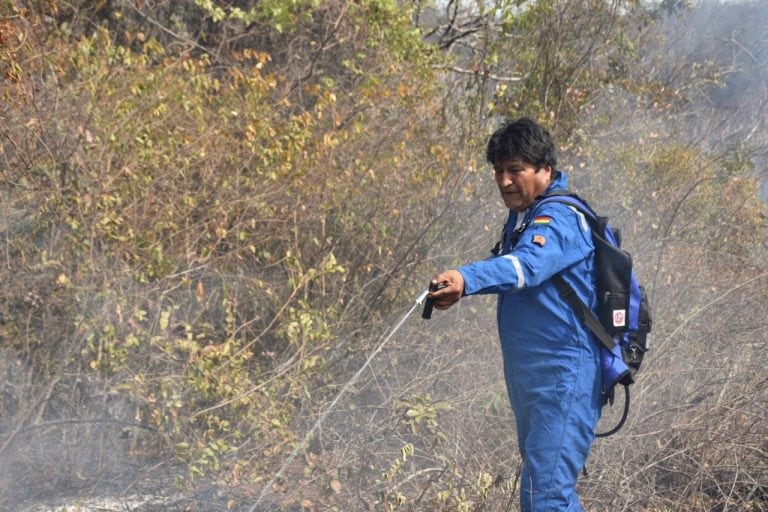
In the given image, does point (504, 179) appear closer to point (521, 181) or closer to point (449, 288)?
point (521, 181)

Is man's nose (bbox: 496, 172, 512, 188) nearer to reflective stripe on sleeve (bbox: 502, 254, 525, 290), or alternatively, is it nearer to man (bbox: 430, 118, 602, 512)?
man (bbox: 430, 118, 602, 512)

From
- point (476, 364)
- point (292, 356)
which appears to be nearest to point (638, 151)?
point (476, 364)

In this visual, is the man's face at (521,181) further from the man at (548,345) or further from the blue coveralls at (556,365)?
the blue coveralls at (556,365)

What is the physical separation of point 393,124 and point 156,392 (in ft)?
8.07

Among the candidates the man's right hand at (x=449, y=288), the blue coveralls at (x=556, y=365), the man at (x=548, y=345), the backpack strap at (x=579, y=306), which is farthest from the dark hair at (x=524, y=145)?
the man's right hand at (x=449, y=288)

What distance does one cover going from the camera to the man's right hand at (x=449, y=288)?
2871 millimetres

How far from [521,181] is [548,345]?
1.96 feet

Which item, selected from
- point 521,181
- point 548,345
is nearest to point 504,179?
point 521,181

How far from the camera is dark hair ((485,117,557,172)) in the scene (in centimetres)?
326

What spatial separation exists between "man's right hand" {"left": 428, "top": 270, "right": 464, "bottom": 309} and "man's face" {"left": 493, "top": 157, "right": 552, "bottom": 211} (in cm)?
56

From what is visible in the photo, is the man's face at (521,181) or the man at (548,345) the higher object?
the man's face at (521,181)

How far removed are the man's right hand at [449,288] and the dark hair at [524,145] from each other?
2.00ft

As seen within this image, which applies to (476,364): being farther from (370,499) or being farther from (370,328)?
(370,499)

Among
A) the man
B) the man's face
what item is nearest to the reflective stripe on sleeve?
the man
